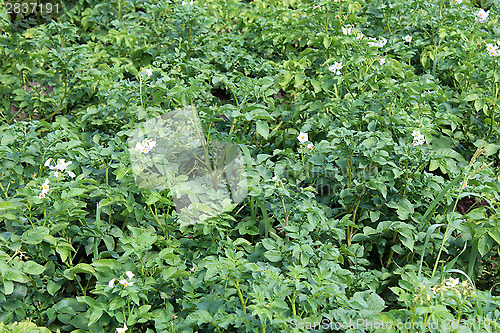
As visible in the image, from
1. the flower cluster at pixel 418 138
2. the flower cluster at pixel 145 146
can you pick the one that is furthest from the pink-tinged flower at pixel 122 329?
the flower cluster at pixel 418 138

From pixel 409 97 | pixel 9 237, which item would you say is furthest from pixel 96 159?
pixel 409 97

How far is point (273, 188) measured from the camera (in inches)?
80.0

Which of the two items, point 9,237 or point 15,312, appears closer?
point 15,312

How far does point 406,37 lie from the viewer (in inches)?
134

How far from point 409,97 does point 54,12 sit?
3.53 m

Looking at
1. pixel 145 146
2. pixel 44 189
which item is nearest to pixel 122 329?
pixel 44 189

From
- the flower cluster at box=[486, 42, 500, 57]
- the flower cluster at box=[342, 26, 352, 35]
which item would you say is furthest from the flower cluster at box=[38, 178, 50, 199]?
the flower cluster at box=[486, 42, 500, 57]

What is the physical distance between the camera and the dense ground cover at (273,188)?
1.84m

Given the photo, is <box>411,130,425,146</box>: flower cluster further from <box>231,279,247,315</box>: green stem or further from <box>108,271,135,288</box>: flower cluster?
<box>108,271,135,288</box>: flower cluster

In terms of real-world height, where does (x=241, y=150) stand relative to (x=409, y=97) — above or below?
below

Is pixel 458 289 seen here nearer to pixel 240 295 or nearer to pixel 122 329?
pixel 240 295

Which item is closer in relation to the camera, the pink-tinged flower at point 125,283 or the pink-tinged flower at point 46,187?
the pink-tinged flower at point 125,283

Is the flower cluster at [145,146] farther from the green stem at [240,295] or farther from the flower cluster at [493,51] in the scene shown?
the flower cluster at [493,51]

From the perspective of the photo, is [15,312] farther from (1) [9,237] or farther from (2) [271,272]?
(2) [271,272]
